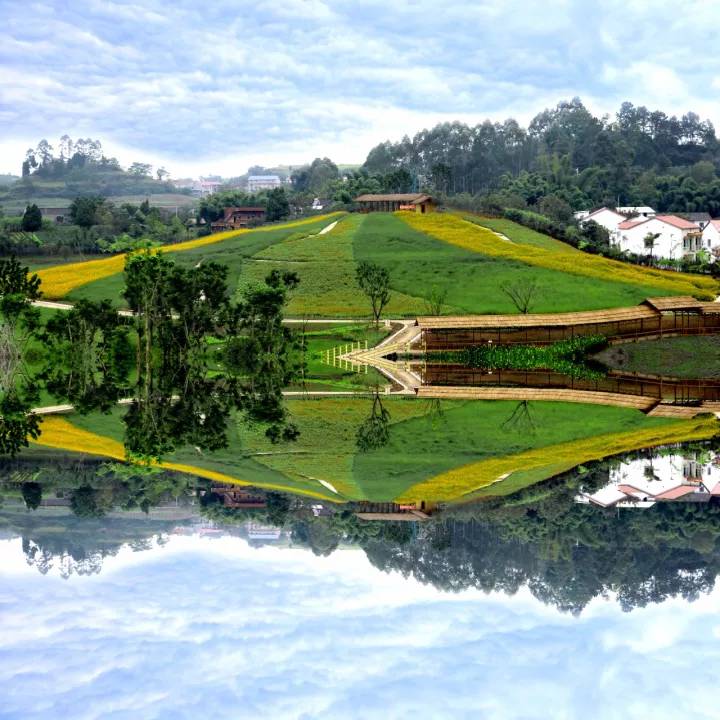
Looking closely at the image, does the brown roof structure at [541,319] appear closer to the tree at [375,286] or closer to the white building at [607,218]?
the tree at [375,286]

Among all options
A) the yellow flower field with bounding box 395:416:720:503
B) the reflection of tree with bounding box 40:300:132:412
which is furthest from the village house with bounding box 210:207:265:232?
the yellow flower field with bounding box 395:416:720:503

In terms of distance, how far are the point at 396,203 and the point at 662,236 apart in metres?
26.7

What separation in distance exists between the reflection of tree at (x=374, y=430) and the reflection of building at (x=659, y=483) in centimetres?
697

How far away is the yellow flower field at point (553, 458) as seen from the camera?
26.7 metres

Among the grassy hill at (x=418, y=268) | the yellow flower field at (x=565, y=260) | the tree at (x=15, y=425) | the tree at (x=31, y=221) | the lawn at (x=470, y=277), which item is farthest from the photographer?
the tree at (x=31, y=221)

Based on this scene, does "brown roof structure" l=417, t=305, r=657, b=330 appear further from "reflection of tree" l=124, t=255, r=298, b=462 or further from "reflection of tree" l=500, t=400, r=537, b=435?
"reflection of tree" l=500, t=400, r=537, b=435

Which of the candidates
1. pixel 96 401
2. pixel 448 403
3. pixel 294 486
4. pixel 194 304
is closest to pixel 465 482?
pixel 294 486

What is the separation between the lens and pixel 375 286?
228ft

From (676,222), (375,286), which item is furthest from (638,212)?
(375,286)

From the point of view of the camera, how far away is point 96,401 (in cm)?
4428

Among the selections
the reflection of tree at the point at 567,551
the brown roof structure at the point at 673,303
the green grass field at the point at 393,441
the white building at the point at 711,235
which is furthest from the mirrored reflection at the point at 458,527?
the white building at the point at 711,235

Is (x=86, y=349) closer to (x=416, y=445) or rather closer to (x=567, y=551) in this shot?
(x=416, y=445)

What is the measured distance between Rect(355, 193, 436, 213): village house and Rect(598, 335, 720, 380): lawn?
37.5 metres

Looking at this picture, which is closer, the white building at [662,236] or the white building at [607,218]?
the white building at [662,236]
